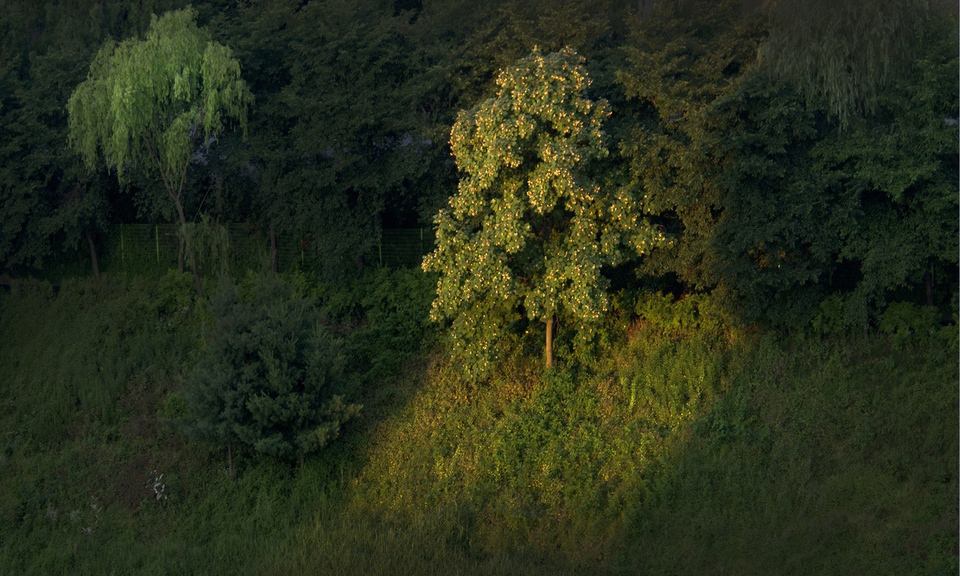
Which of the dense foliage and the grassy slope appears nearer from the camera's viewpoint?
the grassy slope

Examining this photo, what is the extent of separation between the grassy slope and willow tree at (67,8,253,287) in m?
5.92

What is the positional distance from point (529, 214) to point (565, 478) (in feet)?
16.8

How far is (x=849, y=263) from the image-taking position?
1864 cm

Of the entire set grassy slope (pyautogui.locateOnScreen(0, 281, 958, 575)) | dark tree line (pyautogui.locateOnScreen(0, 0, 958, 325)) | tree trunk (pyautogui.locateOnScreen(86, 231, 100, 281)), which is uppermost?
dark tree line (pyautogui.locateOnScreen(0, 0, 958, 325))

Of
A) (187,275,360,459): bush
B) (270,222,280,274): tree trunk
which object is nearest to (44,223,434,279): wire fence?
(270,222,280,274): tree trunk

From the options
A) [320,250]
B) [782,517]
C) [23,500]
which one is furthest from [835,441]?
[23,500]

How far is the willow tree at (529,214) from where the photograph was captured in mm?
18156

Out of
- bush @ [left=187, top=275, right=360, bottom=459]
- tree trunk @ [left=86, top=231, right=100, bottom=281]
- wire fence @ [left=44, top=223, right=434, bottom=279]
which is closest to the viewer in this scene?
bush @ [left=187, top=275, right=360, bottom=459]

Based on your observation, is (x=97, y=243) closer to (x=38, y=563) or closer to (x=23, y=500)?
(x=23, y=500)

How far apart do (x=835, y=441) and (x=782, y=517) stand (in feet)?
6.01

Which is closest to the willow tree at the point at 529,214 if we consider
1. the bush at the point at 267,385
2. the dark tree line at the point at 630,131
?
the dark tree line at the point at 630,131

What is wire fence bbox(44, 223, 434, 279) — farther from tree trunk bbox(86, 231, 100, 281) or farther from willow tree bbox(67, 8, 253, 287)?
willow tree bbox(67, 8, 253, 287)

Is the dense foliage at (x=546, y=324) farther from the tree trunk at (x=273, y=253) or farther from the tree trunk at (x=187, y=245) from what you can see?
the tree trunk at (x=273, y=253)

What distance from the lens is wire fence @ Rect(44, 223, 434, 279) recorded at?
24547 mm
